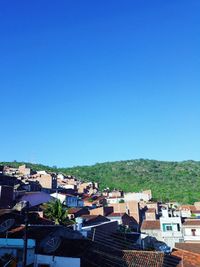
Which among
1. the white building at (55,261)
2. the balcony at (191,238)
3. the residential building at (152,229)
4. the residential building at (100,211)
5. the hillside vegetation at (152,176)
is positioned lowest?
the balcony at (191,238)

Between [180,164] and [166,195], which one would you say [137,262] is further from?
[180,164]

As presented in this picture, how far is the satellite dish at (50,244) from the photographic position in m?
25.8

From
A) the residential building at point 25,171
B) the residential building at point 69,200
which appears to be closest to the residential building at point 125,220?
the residential building at point 69,200

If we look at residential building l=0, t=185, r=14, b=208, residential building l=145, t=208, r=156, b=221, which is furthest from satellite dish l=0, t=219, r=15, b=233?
residential building l=145, t=208, r=156, b=221

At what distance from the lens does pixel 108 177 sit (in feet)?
495

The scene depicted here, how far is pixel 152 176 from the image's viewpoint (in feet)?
483

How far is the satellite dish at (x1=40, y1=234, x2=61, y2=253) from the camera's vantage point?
25.8 metres

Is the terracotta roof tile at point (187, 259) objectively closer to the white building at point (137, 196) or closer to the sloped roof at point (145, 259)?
the sloped roof at point (145, 259)

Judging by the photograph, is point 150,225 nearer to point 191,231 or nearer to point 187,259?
point 191,231

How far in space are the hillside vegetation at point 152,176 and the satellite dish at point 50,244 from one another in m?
A: 84.4

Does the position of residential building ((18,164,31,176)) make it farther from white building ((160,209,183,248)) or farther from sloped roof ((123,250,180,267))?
sloped roof ((123,250,180,267))

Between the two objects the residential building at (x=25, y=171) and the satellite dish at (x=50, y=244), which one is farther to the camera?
the residential building at (x=25, y=171)

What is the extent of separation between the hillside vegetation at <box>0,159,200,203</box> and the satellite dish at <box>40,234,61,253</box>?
84437 mm

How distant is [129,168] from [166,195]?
61.0 meters
